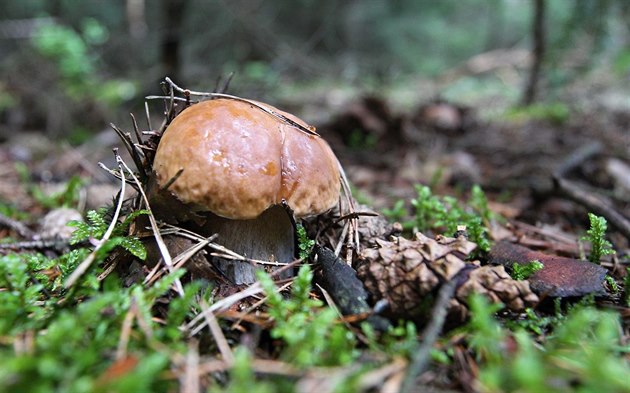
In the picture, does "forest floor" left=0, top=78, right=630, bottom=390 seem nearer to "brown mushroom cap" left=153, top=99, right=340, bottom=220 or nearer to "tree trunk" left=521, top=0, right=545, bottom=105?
"tree trunk" left=521, top=0, right=545, bottom=105

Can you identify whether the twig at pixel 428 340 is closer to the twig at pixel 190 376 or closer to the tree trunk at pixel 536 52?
the twig at pixel 190 376

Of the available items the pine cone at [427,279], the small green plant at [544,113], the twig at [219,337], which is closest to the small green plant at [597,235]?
the pine cone at [427,279]

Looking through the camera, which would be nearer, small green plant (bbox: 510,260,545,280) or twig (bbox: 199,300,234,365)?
twig (bbox: 199,300,234,365)

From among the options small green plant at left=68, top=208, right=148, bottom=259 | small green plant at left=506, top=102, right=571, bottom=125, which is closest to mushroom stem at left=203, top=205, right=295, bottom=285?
small green plant at left=68, top=208, right=148, bottom=259

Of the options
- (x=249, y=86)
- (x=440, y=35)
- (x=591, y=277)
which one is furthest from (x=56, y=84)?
(x=440, y=35)

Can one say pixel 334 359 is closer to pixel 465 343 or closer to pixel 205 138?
pixel 465 343
